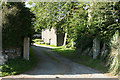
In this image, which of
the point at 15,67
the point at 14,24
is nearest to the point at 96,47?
the point at 15,67

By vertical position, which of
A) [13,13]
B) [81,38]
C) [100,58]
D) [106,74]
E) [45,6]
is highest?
[45,6]

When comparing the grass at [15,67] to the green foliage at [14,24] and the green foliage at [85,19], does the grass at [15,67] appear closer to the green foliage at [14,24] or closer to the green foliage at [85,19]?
the green foliage at [14,24]

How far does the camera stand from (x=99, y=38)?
844cm

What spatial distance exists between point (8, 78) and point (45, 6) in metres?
8.82

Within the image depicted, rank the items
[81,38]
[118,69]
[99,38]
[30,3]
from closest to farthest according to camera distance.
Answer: [118,69], [99,38], [81,38], [30,3]

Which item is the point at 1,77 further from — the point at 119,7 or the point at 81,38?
the point at 119,7

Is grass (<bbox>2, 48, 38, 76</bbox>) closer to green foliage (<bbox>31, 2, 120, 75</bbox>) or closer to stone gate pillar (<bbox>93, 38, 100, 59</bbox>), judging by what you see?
stone gate pillar (<bbox>93, 38, 100, 59</bbox>)

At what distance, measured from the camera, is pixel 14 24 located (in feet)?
22.5

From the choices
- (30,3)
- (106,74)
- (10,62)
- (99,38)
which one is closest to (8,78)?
(10,62)

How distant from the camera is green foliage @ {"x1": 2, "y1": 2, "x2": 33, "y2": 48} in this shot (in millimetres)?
6562

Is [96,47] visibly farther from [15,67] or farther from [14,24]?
[14,24]

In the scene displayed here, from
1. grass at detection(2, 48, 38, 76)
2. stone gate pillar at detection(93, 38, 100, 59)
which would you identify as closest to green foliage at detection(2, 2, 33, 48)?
grass at detection(2, 48, 38, 76)

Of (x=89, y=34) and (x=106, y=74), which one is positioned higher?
(x=89, y=34)


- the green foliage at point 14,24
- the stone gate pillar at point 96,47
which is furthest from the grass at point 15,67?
the stone gate pillar at point 96,47
